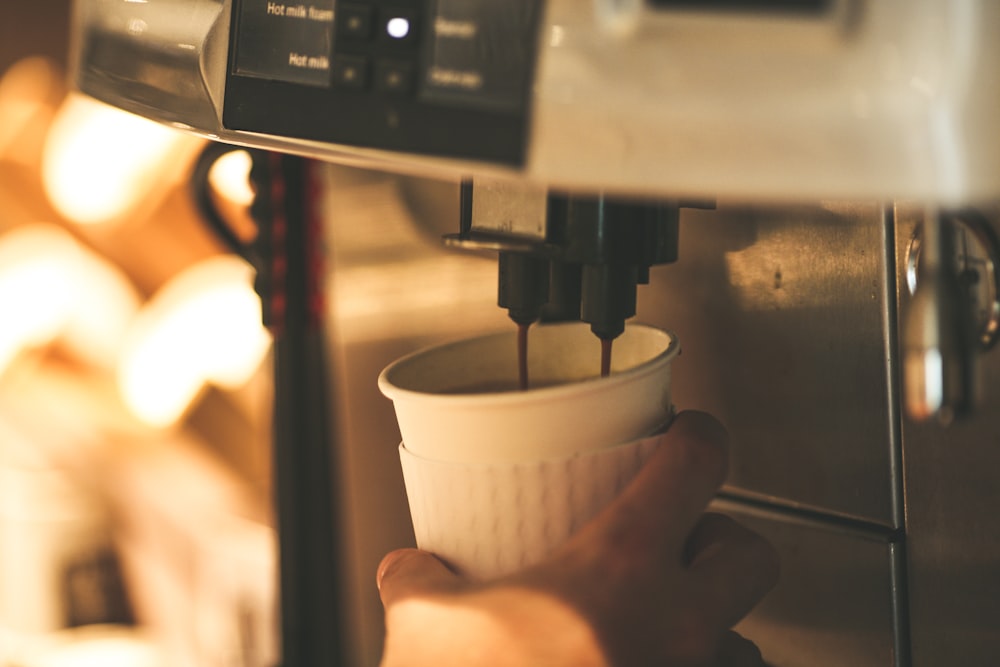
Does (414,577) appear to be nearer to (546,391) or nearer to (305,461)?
(546,391)

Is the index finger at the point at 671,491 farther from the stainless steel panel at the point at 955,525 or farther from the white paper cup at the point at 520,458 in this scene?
the stainless steel panel at the point at 955,525

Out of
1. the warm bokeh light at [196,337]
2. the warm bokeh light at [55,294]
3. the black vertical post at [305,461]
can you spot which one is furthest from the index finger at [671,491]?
the warm bokeh light at [55,294]

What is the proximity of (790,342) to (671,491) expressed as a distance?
0.61 feet

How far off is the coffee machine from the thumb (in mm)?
118

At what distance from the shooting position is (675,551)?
390 mm

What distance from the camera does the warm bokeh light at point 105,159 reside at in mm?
1177

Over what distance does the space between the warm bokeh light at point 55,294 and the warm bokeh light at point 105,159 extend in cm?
8

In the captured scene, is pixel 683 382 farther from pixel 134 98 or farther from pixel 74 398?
pixel 74 398

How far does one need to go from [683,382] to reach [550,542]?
20cm

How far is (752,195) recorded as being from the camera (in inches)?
11.5

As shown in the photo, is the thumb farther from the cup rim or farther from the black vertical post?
the black vertical post

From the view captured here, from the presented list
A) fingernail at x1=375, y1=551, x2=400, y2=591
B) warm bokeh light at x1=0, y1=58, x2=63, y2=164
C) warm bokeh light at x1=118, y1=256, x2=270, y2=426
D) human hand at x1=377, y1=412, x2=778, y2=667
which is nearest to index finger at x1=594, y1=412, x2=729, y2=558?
human hand at x1=377, y1=412, x2=778, y2=667

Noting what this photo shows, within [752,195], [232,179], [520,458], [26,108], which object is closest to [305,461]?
[232,179]

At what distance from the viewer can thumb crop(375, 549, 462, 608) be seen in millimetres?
410
